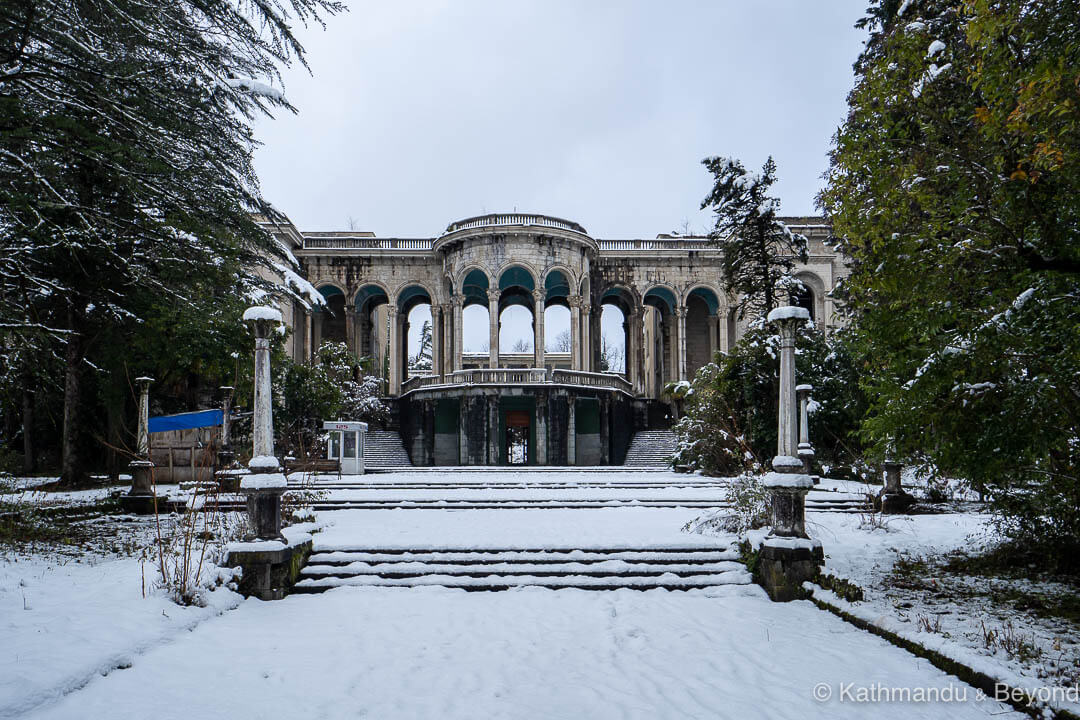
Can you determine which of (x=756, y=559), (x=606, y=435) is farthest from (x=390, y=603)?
(x=606, y=435)

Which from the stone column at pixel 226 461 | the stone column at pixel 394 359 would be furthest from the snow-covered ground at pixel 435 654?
the stone column at pixel 394 359

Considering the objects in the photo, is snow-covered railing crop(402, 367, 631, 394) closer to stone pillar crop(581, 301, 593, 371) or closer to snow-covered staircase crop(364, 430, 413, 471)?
stone pillar crop(581, 301, 593, 371)

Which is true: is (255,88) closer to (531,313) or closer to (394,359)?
(394,359)

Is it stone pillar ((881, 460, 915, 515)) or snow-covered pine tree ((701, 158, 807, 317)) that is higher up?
snow-covered pine tree ((701, 158, 807, 317))

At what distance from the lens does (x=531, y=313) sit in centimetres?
3850

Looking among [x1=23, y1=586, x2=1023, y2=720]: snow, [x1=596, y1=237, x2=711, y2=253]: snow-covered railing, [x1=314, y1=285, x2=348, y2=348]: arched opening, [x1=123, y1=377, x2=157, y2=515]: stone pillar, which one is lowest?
[x1=23, y1=586, x2=1023, y2=720]: snow

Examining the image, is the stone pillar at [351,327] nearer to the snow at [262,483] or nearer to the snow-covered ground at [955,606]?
the snow at [262,483]

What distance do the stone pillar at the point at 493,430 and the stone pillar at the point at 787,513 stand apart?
62.9 ft

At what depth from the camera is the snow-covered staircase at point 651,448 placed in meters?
27.1

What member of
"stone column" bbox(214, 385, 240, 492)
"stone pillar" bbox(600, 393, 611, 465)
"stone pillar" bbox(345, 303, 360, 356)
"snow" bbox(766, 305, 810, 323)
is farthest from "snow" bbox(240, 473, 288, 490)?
"stone pillar" bbox(345, 303, 360, 356)

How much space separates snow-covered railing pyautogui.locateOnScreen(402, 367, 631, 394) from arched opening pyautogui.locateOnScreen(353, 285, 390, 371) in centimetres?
694

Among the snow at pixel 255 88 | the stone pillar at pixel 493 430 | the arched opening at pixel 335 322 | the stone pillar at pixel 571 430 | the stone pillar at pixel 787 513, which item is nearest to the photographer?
the stone pillar at pixel 787 513

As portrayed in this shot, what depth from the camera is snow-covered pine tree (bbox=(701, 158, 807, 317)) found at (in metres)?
20.9

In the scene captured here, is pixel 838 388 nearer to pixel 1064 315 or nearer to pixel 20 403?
pixel 1064 315
